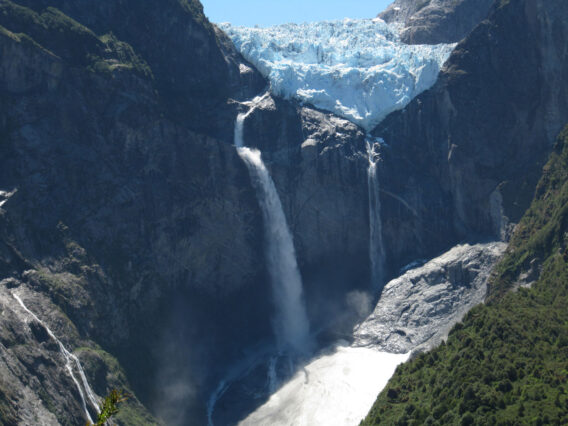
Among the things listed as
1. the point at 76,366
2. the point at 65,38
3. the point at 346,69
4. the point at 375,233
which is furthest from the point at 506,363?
the point at 346,69

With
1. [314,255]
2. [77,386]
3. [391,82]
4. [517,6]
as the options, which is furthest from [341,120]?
[77,386]

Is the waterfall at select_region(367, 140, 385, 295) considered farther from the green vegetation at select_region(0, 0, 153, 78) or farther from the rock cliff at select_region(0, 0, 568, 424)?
the green vegetation at select_region(0, 0, 153, 78)

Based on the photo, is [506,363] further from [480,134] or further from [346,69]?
[346,69]

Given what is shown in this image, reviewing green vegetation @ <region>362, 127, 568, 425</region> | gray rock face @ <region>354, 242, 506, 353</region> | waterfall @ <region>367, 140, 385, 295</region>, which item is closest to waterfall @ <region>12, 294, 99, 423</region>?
green vegetation @ <region>362, 127, 568, 425</region>

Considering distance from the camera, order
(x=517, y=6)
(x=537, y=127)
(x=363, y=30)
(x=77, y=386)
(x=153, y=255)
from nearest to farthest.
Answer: (x=77, y=386) → (x=153, y=255) → (x=537, y=127) → (x=517, y=6) → (x=363, y=30)

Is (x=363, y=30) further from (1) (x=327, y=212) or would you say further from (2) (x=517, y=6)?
(1) (x=327, y=212)

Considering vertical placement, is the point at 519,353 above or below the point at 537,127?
below
